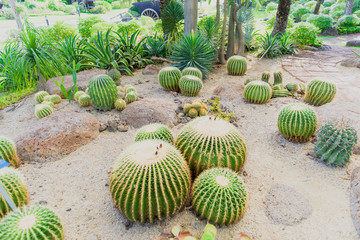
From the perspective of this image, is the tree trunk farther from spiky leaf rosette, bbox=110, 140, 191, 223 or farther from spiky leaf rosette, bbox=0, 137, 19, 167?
spiky leaf rosette, bbox=0, 137, 19, 167

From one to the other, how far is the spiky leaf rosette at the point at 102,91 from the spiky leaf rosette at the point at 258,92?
2686 millimetres

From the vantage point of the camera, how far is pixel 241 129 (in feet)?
13.3

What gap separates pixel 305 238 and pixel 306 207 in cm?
40

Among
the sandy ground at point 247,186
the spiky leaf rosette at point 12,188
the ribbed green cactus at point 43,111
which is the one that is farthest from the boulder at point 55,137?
the spiky leaf rosette at point 12,188

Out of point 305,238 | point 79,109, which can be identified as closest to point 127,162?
point 305,238

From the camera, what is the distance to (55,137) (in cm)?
337

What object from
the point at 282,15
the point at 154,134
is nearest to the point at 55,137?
the point at 154,134

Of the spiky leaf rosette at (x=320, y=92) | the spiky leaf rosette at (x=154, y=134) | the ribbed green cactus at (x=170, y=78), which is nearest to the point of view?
the spiky leaf rosette at (x=154, y=134)

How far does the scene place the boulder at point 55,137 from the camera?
325cm

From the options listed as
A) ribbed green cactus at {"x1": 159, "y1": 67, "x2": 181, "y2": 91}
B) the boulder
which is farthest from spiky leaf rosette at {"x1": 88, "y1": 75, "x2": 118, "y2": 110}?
ribbed green cactus at {"x1": 159, "y1": 67, "x2": 181, "y2": 91}

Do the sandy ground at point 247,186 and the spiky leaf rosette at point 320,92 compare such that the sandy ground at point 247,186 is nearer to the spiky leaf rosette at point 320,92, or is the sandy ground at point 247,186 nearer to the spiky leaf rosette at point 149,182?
the spiky leaf rosette at point 149,182

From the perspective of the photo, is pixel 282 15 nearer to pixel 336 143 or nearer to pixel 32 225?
pixel 336 143

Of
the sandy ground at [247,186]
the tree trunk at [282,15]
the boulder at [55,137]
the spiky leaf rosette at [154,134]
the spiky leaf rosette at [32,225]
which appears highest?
the tree trunk at [282,15]

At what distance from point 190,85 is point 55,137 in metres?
2.79
